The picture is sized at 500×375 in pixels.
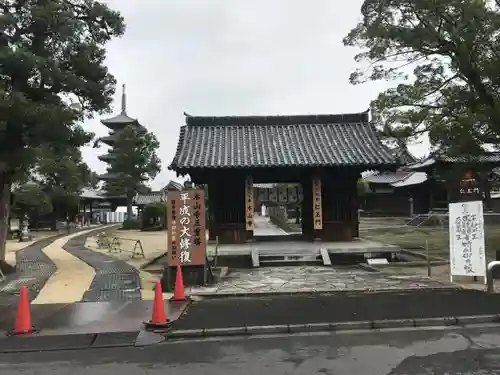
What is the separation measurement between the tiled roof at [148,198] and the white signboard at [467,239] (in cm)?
5074

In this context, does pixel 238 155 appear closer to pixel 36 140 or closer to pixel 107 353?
pixel 36 140

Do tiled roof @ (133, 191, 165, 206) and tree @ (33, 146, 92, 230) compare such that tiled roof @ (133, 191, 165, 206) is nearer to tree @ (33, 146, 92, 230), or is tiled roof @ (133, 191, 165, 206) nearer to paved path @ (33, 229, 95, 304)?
tree @ (33, 146, 92, 230)

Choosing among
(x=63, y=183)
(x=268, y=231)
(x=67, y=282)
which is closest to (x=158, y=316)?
(x=67, y=282)

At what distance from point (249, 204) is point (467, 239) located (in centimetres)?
882

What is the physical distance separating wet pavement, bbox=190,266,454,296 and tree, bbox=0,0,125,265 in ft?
20.7

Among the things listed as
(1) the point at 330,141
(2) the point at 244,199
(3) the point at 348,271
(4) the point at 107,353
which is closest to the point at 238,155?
(2) the point at 244,199

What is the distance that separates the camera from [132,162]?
145 feet

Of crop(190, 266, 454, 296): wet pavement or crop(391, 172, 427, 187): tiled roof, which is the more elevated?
crop(391, 172, 427, 187): tiled roof

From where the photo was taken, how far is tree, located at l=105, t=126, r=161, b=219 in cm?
4412

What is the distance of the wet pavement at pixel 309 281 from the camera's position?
11.5m

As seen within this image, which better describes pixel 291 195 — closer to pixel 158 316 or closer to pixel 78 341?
pixel 158 316

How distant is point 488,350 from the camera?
6.75 meters

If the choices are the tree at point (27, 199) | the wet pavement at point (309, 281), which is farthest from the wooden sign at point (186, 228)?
the tree at point (27, 199)

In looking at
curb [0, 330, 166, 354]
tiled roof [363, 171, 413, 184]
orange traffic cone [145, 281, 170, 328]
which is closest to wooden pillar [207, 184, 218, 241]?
orange traffic cone [145, 281, 170, 328]
